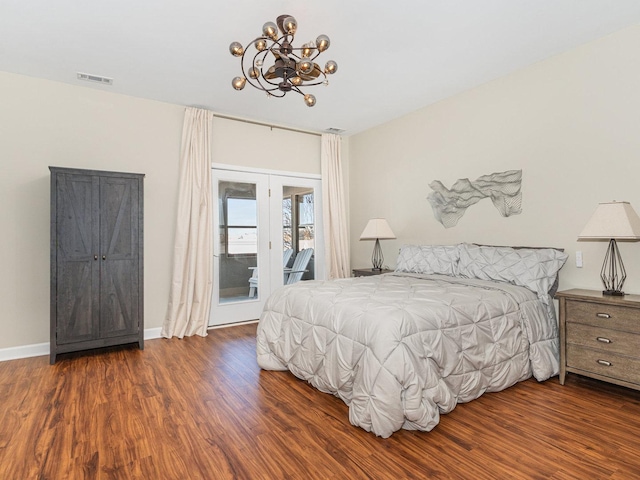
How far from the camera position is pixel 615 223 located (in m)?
2.64

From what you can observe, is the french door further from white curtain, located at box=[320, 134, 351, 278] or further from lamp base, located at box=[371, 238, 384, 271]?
lamp base, located at box=[371, 238, 384, 271]

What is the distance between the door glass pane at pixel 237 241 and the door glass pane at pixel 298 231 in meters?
0.51

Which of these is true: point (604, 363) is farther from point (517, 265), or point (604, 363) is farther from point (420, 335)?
point (420, 335)

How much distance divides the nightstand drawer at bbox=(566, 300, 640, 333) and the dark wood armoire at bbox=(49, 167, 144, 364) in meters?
3.94

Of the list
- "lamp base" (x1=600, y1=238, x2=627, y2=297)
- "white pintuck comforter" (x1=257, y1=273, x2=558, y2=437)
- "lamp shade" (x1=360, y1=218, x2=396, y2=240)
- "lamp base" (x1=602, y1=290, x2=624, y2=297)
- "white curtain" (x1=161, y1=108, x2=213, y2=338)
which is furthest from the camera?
"lamp shade" (x1=360, y1=218, x2=396, y2=240)

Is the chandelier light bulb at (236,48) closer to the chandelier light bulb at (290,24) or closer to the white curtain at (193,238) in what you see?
the chandelier light bulb at (290,24)

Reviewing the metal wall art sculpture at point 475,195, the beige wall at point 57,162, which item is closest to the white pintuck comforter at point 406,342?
the metal wall art sculpture at point 475,195

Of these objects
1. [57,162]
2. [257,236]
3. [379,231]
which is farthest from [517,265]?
[57,162]

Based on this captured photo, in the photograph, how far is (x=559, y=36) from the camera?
3.00 m

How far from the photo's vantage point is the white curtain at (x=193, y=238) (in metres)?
4.36

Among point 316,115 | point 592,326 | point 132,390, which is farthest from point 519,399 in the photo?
point 316,115

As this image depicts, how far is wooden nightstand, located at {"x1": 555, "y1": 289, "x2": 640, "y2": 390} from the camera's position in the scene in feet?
8.20

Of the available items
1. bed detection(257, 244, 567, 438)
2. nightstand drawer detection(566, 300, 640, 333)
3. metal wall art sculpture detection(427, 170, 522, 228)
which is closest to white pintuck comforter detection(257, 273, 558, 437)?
bed detection(257, 244, 567, 438)

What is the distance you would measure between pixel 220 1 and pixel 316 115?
2.41 meters
